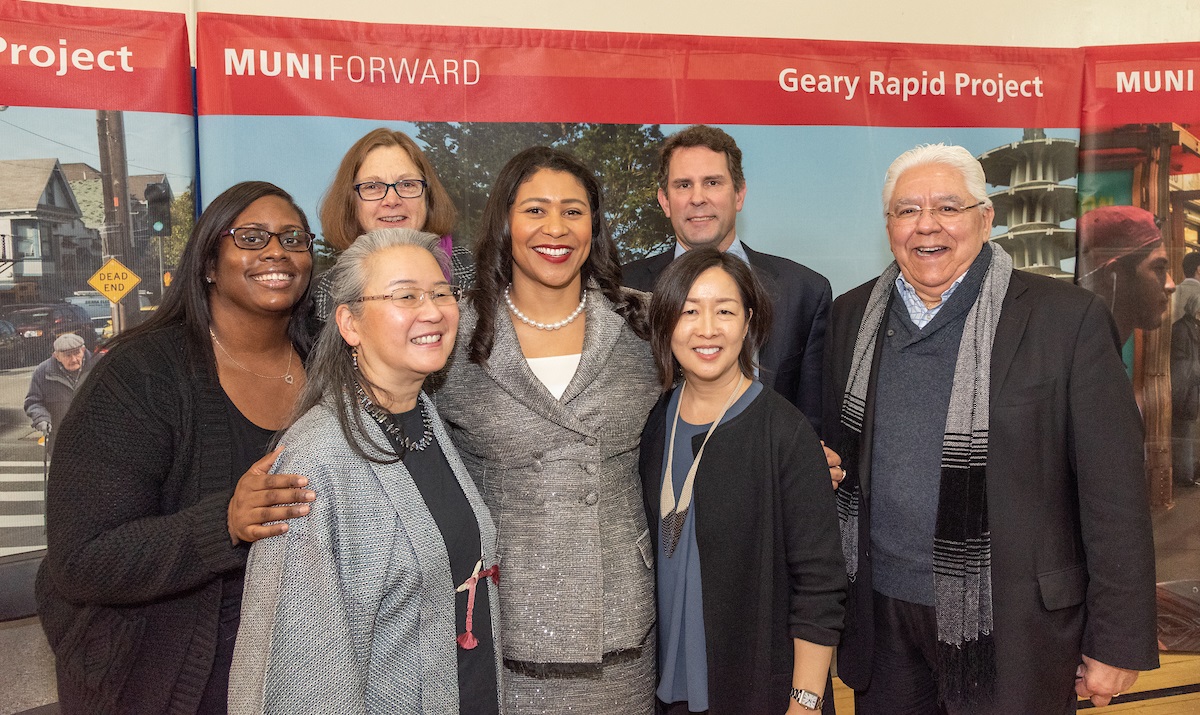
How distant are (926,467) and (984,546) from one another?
241mm

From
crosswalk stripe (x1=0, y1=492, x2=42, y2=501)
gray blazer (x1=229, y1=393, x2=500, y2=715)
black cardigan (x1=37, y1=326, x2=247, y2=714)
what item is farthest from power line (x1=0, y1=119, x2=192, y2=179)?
gray blazer (x1=229, y1=393, x2=500, y2=715)

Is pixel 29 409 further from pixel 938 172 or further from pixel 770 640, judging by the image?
pixel 938 172

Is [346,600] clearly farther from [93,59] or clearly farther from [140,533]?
[93,59]

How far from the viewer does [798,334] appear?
314 centimetres

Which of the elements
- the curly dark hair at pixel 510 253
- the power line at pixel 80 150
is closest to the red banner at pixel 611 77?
the power line at pixel 80 150

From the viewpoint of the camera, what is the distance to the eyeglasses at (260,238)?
2059mm

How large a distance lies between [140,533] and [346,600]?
54 cm

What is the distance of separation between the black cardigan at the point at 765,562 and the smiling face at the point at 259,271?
3.80 feet

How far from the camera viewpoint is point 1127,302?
4148mm

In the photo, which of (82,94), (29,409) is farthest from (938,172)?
(29,409)

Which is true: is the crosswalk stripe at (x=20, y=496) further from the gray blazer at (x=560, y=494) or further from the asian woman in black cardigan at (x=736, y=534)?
the asian woman in black cardigan at (x=736, y=534)

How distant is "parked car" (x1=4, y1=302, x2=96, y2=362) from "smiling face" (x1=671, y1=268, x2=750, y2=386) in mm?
2605

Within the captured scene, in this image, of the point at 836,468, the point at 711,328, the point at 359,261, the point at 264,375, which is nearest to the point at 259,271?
the point at 264,375

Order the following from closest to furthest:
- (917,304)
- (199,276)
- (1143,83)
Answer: (199,276) < (917,304) < (1143,83)
